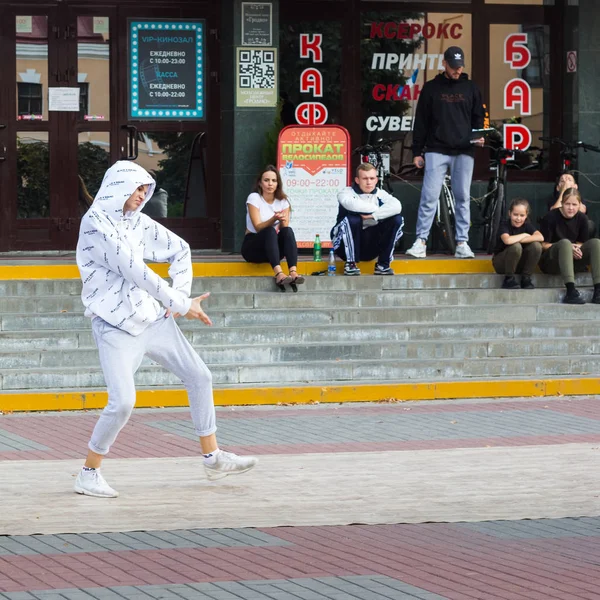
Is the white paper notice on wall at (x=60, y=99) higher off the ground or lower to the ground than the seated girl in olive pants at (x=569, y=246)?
higher

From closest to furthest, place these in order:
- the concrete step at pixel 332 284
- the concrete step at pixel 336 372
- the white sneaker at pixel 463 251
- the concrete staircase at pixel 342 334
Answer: the concrete step at pixel 336 372, the concrete staircase at pixel 342 334, the concrete step at pixel 332 284, the white sneaker at pixel 463 251

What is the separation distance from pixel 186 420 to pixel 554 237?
16.3 feet

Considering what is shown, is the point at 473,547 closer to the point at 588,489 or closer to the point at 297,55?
the point at 588,489

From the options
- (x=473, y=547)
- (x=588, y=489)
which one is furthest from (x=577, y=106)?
(x=473, y=547)

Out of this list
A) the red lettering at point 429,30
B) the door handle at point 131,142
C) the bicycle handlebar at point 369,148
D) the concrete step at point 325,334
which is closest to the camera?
the concrete step at point 325,334

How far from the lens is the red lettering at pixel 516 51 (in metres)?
17.5

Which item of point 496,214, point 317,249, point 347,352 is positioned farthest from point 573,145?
point 347,352

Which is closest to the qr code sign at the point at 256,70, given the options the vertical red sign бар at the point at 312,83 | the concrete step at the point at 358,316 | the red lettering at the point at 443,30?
the vertical red sign бар at the point at 312,83

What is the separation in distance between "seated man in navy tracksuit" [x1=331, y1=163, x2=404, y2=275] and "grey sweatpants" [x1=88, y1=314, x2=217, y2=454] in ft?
19.6

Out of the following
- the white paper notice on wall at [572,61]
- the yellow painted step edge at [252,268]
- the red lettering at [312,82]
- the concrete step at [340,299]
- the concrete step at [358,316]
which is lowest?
the concrete step at [358,316]

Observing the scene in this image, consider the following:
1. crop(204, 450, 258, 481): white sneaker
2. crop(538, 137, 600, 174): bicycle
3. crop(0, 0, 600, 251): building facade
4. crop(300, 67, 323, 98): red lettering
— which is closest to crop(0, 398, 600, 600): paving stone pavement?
crop(204, 450, 258, 481): white sneaker

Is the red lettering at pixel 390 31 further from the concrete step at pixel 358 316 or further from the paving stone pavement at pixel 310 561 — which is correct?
the paving stone pavement at pixel 310 561

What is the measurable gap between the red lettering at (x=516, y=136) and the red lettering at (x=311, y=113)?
7.34 feet

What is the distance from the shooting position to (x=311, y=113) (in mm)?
16984
